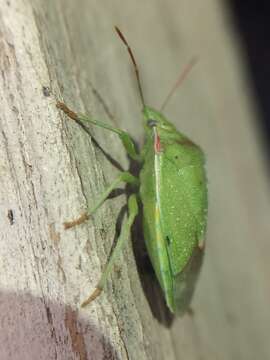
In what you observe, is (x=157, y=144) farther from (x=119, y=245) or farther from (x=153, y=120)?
(x=119, y=245)

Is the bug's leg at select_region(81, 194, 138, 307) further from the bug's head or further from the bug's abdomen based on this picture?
the bug's head

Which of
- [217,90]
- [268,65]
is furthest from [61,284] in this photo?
[268,65]

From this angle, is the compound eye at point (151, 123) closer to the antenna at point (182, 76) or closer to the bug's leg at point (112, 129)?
the bug's leg at point (112, 129)

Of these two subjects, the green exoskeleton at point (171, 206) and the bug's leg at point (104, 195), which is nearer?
the bug's leg at point (104, 195)

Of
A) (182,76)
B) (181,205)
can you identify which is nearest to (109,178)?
(181,205)

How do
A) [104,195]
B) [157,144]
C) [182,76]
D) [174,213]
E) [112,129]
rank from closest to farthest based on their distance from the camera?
1. [104,195]
2. [112,129]
3. [174,213]
4. [157,144]
5. [182,76]

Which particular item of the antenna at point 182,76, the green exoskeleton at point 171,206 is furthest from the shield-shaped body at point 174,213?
the antenna at point 182,76
